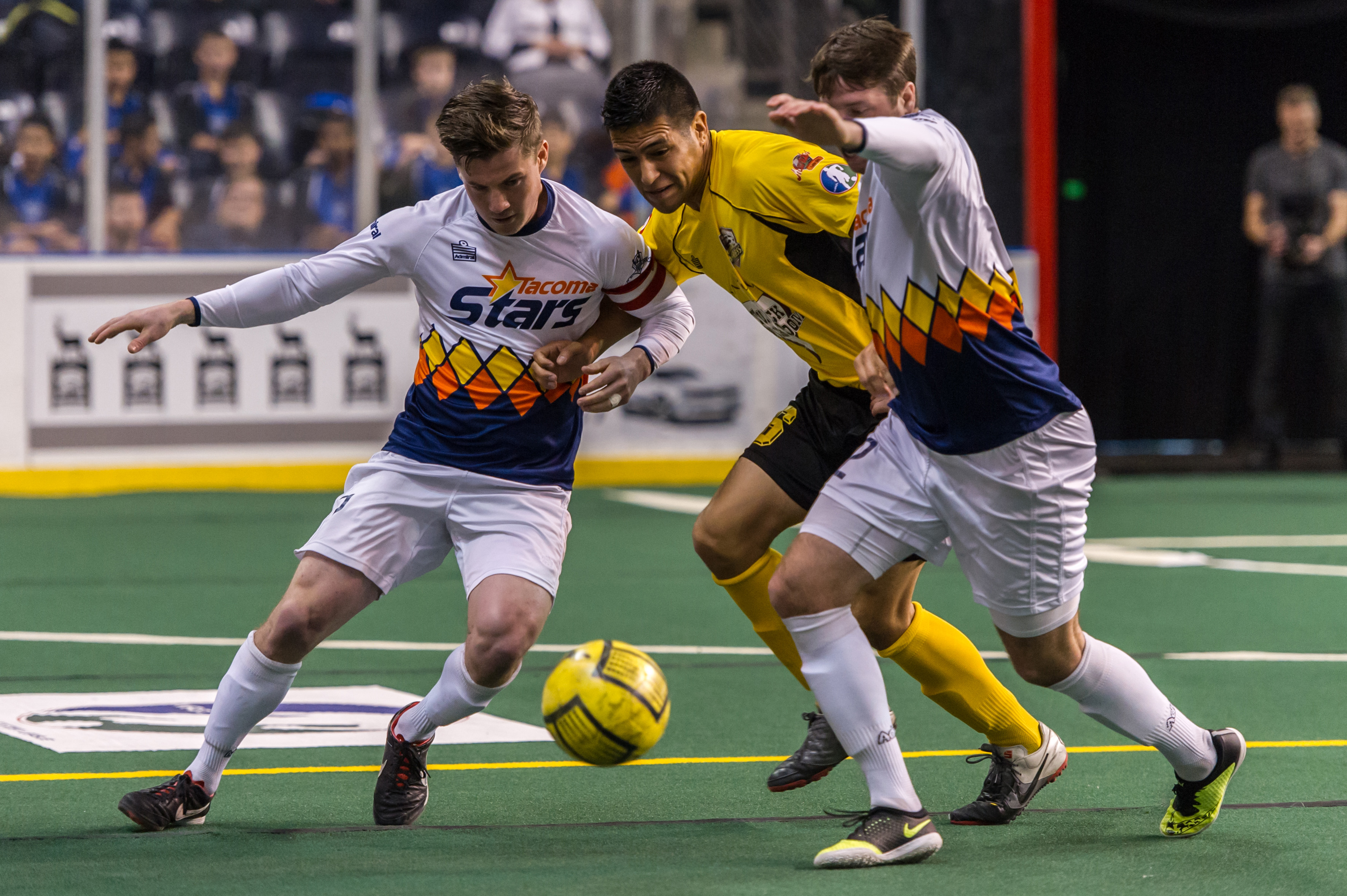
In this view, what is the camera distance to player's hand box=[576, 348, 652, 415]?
4.48m

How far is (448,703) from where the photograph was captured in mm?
4582

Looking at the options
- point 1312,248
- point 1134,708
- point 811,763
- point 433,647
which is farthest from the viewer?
point 1312,248

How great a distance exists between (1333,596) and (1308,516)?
293cm

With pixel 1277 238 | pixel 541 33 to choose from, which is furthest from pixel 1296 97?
pixel 541 33

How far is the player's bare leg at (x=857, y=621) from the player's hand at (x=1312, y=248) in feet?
30.5

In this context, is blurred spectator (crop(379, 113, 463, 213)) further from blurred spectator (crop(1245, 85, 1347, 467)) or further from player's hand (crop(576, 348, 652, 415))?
player's hand (crop(576, 348, 652, 415))

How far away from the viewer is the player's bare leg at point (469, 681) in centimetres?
444

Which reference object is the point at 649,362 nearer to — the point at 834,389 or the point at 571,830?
the point at 834,389

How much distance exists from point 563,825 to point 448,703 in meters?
0.42

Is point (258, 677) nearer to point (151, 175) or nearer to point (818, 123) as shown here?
point (818, 123)

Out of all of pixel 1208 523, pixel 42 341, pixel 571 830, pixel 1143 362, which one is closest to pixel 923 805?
pixel 571 830

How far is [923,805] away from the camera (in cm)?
484

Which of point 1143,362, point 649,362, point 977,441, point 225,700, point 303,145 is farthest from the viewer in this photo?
point 1143,362

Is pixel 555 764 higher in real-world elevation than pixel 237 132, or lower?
lower
